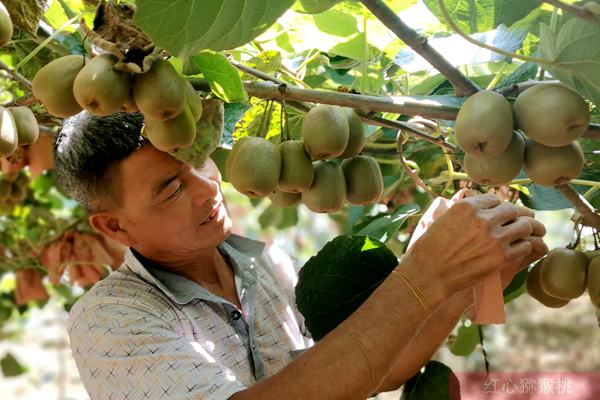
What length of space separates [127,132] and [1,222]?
161 centimetres

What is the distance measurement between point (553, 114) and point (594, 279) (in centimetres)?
44

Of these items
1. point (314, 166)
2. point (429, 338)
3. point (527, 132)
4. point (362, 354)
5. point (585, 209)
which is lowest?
point (429, 338)

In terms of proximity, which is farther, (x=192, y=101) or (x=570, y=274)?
(x=570, y=274)

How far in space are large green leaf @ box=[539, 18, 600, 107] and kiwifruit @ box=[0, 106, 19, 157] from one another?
0.70m

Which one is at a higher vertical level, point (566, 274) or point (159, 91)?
point (159, 91)

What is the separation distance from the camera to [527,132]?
3.39 ft

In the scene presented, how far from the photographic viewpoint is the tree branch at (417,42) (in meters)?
1.00

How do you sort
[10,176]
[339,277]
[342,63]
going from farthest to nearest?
[10,176]
[342,63]
[339,277]

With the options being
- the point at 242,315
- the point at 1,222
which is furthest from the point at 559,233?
the point at 242,315

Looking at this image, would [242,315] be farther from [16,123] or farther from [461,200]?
[16,123]

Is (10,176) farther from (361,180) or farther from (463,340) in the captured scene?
(361,180)

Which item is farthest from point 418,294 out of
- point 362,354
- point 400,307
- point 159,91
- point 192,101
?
point 159,91

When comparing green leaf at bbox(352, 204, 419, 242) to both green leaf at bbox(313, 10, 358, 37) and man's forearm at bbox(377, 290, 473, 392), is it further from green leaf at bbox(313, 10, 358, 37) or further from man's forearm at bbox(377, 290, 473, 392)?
green leaf at bbox(313, 10, 358, 37)

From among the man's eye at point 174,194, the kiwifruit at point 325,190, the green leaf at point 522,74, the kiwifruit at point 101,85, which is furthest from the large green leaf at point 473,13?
the man's eye at point 174,194
